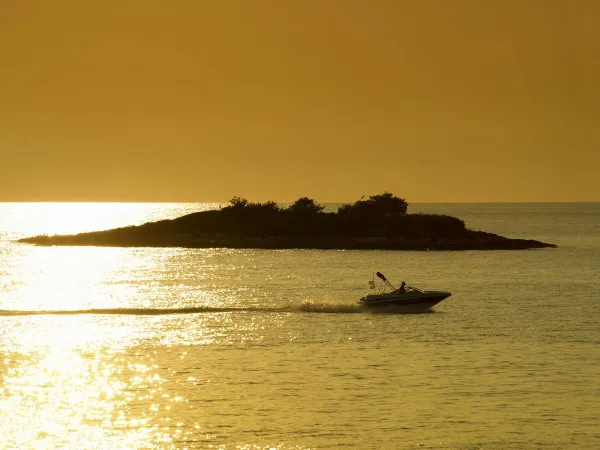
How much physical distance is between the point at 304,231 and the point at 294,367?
106566mm

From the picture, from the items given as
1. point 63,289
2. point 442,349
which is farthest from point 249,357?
point 63,289

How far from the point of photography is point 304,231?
150375 mm

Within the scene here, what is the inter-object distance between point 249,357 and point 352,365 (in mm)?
5156

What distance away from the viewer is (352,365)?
44.2 metres

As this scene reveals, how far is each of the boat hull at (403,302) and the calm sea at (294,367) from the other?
115cm

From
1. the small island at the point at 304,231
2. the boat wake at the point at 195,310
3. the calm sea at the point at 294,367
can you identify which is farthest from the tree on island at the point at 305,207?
the boat wake at the point at 195,310

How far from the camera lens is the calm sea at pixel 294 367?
32781 millimetres

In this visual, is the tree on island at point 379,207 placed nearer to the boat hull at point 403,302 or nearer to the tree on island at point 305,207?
the tree on island at point 305,207

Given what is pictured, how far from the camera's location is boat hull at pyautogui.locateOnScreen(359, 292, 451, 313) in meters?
65.2

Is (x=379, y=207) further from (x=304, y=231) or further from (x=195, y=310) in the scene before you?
(x=195, y=310)

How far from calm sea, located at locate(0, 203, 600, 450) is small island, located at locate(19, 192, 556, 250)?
54138mm

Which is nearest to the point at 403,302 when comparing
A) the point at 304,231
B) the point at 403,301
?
the point at 403,301

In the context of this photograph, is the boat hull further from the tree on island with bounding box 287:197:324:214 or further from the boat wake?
the tree on island with bounding box 287:197:324:214

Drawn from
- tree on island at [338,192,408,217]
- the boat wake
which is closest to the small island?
tree on island at [338,192,408,217]
